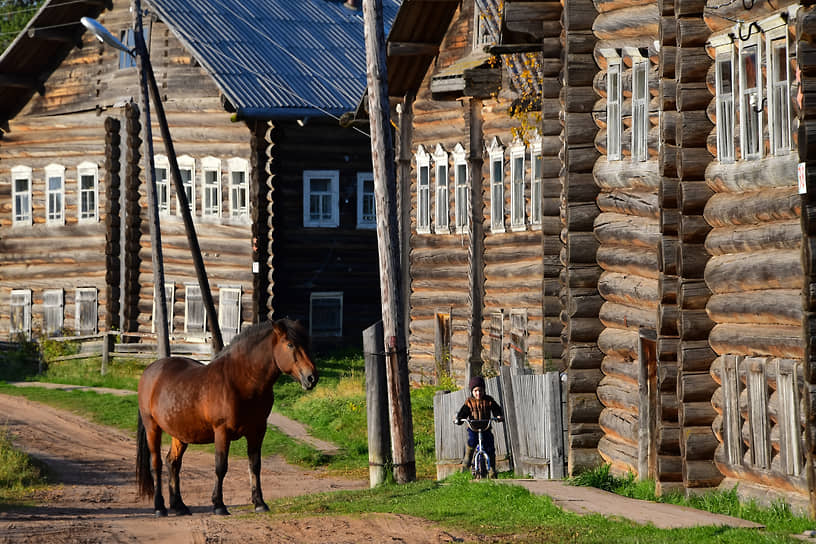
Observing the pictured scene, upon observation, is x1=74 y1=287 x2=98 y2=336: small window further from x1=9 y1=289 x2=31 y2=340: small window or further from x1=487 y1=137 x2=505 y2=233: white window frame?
x1=487 y1=137 x2=505 y2=233: white window frame

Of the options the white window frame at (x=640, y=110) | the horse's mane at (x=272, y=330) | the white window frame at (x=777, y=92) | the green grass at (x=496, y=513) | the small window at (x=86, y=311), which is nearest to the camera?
the green grass at (x=496, y=513)

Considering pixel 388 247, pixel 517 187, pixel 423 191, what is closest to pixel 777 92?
pixel 388 247

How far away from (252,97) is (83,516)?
17.7 meters

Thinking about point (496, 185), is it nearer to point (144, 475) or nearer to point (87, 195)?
point (144, 475)

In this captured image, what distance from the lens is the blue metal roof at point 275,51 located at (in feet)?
105

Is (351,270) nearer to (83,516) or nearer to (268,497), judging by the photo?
(268,497)

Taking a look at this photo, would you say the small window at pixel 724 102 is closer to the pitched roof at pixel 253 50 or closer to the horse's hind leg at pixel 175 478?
the horse's hind leg at pixel 175 478

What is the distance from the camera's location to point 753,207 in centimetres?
1183

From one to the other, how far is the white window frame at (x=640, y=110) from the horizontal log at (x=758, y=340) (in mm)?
2751

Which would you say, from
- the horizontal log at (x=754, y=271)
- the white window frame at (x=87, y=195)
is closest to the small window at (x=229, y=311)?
the white window frame at (x=87, y=195)

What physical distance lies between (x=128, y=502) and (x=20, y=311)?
21.5 m

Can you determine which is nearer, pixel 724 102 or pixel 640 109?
pixel 724 102

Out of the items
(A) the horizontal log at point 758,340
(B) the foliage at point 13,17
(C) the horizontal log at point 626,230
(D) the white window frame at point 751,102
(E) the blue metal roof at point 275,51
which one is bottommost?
(A) the horizontal log at point 758,340

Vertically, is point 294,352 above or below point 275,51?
below
